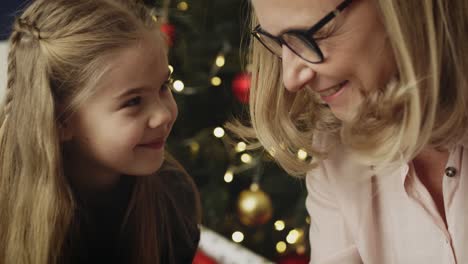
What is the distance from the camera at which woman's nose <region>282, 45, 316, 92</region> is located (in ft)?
2.30

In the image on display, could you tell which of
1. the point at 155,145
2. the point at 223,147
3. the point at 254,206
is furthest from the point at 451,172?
the point at 223,147

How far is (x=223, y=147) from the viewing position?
60.7 inches

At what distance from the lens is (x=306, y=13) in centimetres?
67

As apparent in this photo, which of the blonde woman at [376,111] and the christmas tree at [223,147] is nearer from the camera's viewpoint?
the blonde woman at [376,111]

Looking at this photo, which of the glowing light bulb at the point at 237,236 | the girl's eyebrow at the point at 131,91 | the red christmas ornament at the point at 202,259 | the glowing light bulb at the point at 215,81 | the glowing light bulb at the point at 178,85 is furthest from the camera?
the glowing light bulb at the point at 237,236

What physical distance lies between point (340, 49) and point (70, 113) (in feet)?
1.24

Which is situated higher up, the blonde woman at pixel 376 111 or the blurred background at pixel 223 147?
the blonde woman at pixel 376 111

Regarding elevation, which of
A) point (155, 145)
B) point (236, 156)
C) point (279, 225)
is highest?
point (155, 145)

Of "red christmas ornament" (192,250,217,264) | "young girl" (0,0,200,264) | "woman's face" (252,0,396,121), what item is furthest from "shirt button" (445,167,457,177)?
"red christmas ornament" (192,250,217,264)

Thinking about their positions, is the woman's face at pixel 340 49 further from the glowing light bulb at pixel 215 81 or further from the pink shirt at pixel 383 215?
the glowing light bulb at pixel 215 81

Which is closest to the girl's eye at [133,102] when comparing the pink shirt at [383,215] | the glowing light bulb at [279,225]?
the pink shirt at [383,215]

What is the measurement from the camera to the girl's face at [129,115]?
2.57 ft

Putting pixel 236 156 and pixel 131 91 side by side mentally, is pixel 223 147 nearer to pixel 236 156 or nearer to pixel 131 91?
pixel 236 156

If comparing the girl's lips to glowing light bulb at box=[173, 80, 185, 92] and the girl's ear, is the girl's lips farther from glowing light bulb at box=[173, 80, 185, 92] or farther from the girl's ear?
glowing light bulb at box=[173, 80, 185, 92]
